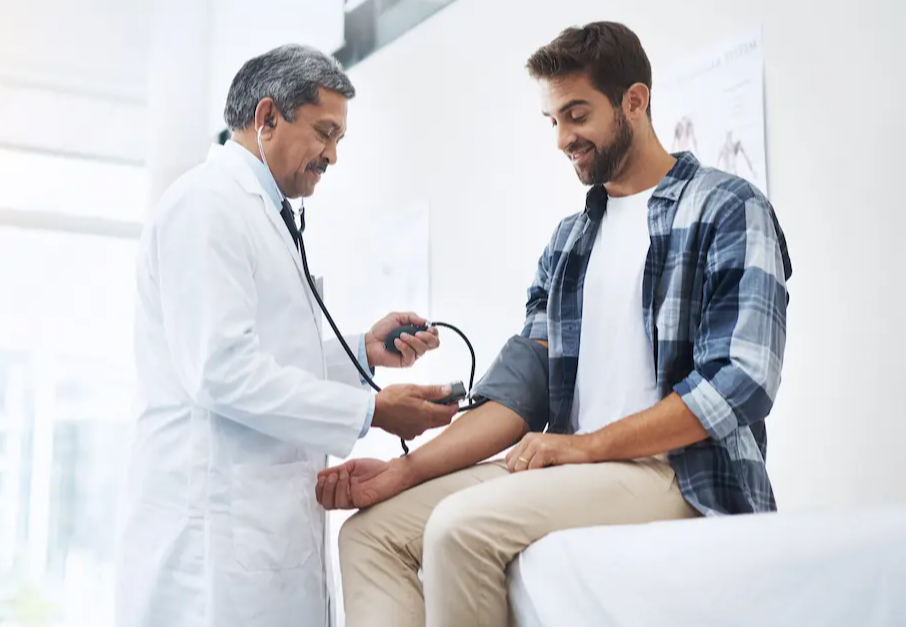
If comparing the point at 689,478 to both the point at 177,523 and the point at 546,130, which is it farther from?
the point at 546,130

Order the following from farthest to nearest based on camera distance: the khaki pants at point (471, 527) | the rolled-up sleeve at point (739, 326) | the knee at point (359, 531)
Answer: the knee at point (359, 531)
the rolled-up sleeve at point (739, 326)
the khaki pants at point (471, 527)

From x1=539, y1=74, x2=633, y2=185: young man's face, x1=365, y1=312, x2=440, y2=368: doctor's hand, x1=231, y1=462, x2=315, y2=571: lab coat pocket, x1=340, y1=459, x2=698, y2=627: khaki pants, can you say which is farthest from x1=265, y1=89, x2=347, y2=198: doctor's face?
x1=340, y1=459, x2=698, y2=627: khaki pants

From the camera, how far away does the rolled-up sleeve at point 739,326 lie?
53.1 inches

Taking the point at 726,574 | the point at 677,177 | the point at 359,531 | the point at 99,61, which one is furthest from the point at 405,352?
the point at 99,61

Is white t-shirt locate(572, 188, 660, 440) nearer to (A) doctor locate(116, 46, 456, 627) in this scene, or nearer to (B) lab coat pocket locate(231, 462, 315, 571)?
(A) doctor locate(116, 46, 456, 627)

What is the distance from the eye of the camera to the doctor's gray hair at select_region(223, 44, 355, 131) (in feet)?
5.97

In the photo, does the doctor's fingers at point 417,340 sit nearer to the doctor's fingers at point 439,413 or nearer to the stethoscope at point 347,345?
the stethoscope at point 347,345

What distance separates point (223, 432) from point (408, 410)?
0.31m

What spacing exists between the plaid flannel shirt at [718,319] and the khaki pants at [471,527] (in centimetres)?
8

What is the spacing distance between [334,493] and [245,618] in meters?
0.24

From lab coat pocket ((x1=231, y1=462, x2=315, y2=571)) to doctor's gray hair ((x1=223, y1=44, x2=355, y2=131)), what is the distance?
0.67m

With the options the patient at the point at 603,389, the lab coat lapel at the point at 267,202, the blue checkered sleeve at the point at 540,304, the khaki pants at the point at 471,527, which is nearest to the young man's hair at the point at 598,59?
Result: the patient at the point at 603,389

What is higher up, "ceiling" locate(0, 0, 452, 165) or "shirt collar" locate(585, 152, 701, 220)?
"ceiling" locate(0, 0, 452, 165)

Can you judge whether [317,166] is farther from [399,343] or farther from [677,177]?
[677,177]
